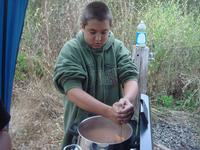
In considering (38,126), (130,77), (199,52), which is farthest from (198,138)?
(130,77)

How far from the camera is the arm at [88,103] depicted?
136cm

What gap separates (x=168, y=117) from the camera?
3594mm

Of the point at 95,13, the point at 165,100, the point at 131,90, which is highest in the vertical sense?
the point at 95,13

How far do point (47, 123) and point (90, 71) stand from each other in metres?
1.98

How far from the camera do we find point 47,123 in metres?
3.43

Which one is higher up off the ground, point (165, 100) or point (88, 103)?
point (88, 103)

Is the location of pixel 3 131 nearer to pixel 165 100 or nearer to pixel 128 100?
pixel 128 100

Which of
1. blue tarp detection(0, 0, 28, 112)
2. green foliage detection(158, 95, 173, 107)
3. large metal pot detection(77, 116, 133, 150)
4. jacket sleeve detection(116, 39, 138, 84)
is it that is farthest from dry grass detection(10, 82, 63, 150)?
large metal pot detection(77, 116, 133, 150)

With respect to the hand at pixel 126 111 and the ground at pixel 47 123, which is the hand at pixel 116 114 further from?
the ground at pixel 47 123

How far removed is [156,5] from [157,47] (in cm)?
70

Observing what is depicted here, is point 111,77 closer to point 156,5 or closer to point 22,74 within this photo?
point 22,74

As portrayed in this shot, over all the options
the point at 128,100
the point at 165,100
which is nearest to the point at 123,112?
the point at 128,100

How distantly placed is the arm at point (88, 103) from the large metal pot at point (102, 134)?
0.04 m

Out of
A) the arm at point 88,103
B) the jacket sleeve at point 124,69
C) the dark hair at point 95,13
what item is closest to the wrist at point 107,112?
the arm at point 88,103
